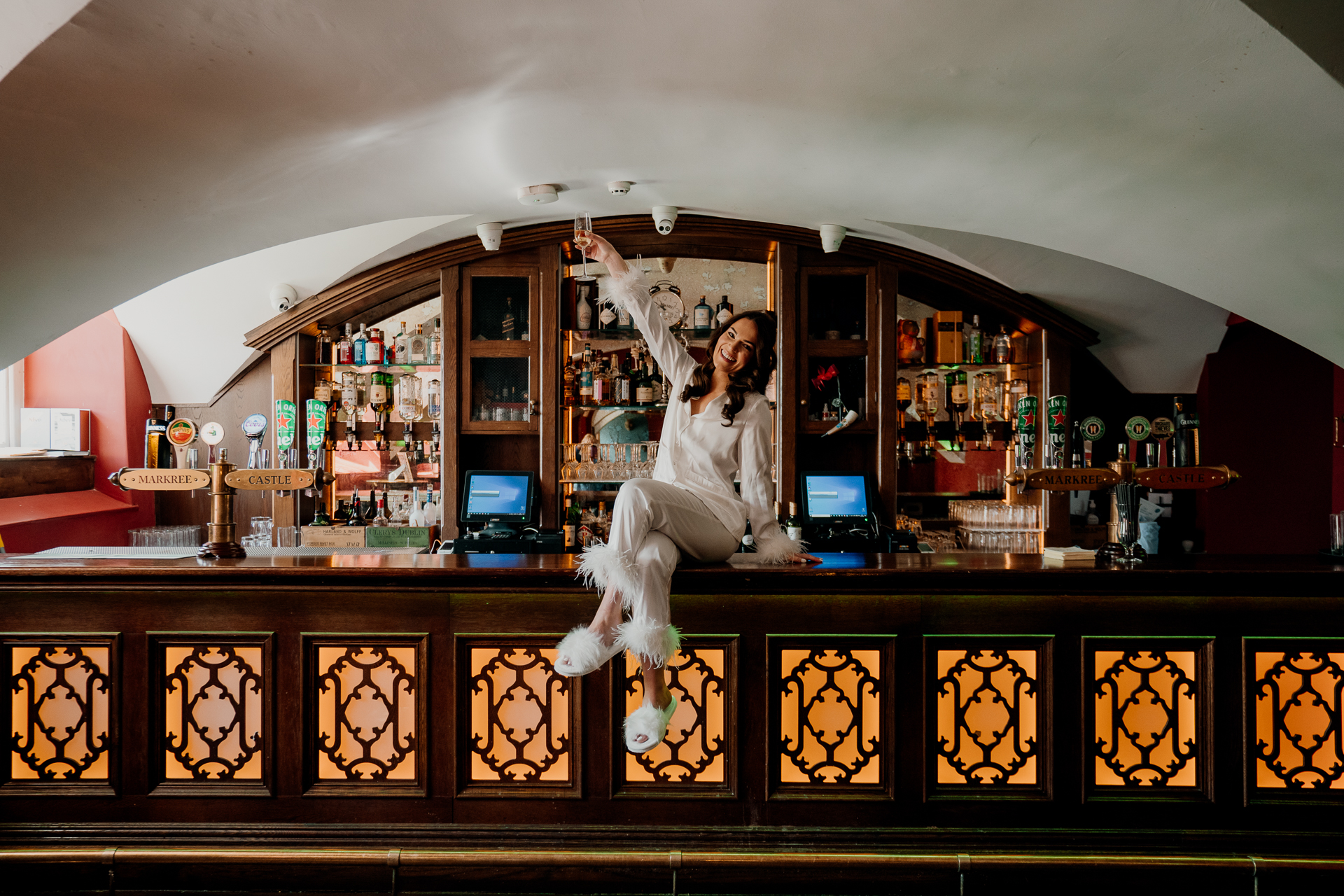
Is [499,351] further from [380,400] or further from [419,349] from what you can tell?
[380,400]

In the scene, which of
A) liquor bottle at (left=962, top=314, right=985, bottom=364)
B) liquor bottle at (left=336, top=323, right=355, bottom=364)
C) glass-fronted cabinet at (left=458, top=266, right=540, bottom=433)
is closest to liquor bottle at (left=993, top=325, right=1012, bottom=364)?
liquor bottle at (left=962, top=314, right=985, bottom=364)

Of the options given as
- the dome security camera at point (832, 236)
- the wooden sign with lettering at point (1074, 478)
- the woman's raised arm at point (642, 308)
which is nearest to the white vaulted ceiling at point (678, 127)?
the dome security camera at point (832, 236)

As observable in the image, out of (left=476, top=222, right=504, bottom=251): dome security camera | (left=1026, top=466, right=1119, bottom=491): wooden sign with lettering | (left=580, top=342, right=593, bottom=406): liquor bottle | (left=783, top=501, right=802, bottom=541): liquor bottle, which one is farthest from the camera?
(left=580, top=342, right=593, bottom=406): liquor bottle

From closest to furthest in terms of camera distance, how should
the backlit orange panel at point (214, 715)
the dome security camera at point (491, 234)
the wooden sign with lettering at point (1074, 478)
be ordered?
the backlit orange panel at point (214, 715) → the wooden sign with lettering at point (1074, 478) → the dome security camera at point (491, 234)

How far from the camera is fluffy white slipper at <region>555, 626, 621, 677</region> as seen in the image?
2037mm

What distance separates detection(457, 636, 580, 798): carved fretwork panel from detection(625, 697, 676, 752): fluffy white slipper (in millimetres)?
313

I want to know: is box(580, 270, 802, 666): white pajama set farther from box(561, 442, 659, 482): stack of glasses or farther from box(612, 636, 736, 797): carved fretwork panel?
box(561, 442, 659, 482): stack of glasses

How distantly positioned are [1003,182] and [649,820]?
273 cm

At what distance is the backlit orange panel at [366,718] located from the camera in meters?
2.36

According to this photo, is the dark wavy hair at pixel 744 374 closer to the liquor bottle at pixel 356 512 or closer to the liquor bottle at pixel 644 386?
the liquor bottle at pixel 644 386

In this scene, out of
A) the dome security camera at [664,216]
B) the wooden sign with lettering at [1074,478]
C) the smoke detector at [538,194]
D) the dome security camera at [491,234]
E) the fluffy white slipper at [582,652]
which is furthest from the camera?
the dome security camera at [491,234]

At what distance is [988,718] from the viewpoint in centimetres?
237

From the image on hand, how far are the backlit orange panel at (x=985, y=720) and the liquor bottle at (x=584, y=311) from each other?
3.21 meters

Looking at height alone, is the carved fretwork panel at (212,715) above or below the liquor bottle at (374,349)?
below
